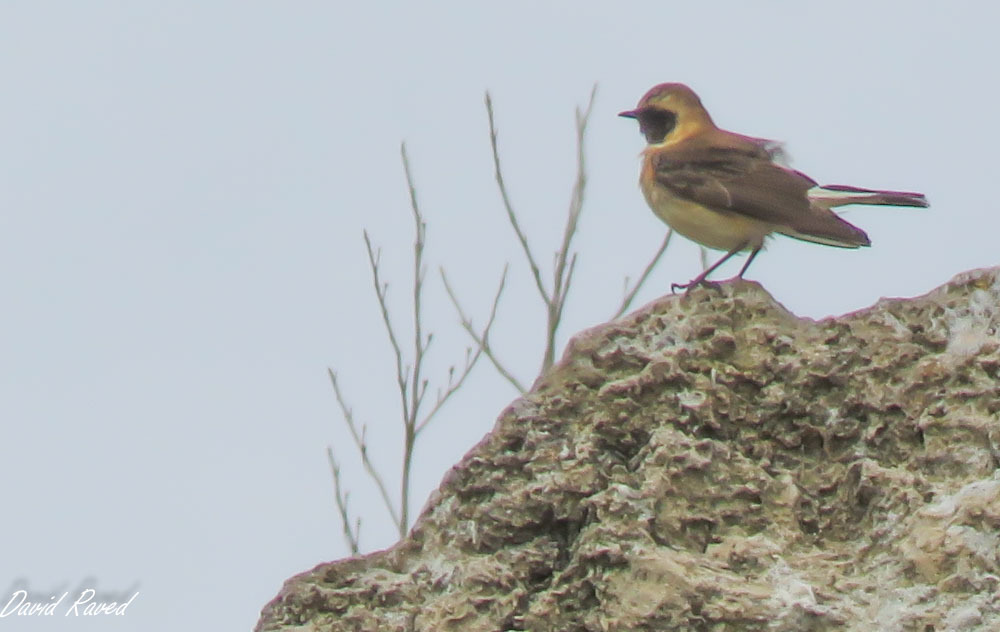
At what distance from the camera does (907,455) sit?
3424mm

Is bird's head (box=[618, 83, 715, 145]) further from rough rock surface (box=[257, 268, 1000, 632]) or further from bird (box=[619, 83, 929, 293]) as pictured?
rough rock surface (box=[257, 268, 1000, 632])

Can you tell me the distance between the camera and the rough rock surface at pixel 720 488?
313 centimetres

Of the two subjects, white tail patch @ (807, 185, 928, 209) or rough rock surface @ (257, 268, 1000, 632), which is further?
white tail patch @ (807, 185, 928, 209)

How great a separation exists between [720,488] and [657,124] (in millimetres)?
3245

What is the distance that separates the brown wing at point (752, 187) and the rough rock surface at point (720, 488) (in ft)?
5.12

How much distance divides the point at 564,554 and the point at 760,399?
0.65m

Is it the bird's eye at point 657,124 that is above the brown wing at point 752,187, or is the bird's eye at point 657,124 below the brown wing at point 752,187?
above

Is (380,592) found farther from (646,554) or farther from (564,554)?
(646,554)

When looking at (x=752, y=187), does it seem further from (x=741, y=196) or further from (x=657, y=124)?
(x=657, y=124)

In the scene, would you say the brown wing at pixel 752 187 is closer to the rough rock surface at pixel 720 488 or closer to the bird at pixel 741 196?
the bird at pixel 741 196

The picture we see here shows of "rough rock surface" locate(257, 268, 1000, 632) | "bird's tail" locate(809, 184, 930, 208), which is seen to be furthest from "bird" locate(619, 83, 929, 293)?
"rough rock surface" locate(257, 268, 1000, 632)

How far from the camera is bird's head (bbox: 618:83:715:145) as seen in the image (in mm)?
6281

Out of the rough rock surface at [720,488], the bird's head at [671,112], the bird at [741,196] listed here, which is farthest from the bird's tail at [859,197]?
the rough rock surface at [720,488]

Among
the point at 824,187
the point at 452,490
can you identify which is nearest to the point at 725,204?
the point at 824,187
